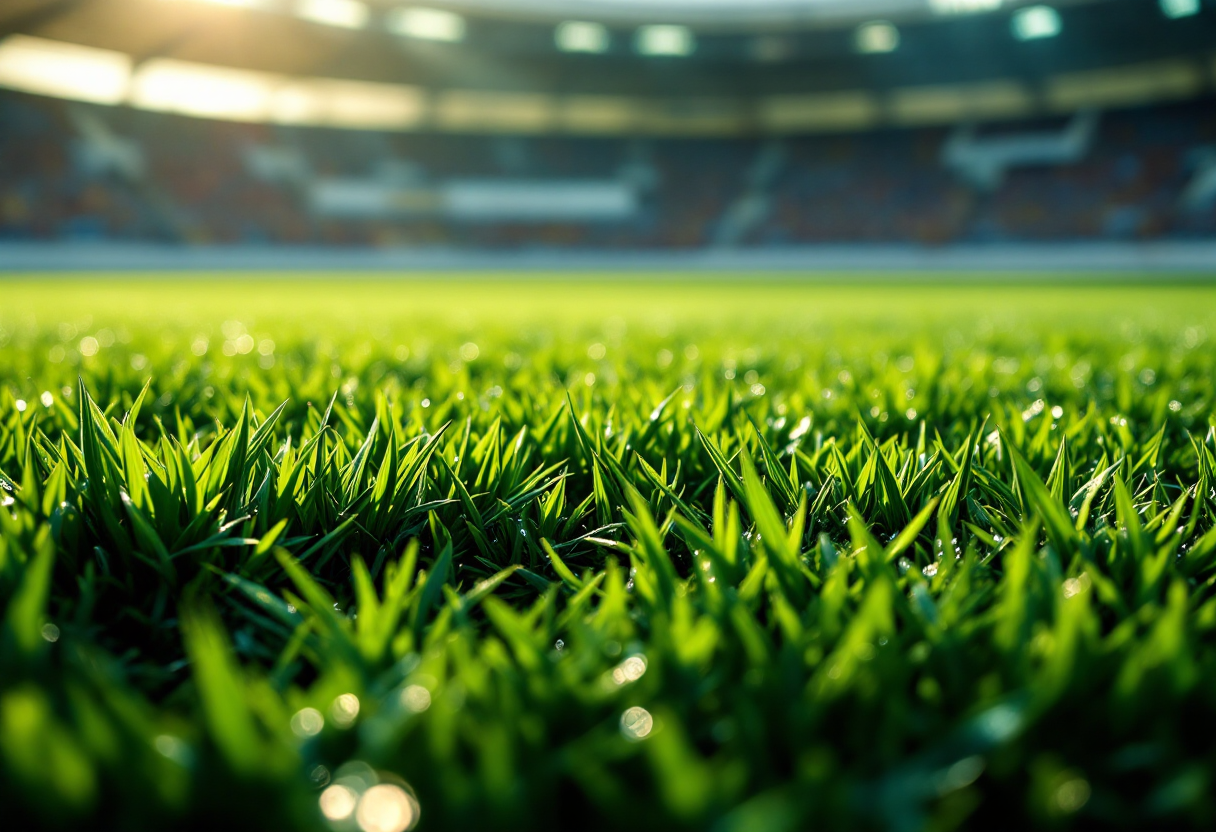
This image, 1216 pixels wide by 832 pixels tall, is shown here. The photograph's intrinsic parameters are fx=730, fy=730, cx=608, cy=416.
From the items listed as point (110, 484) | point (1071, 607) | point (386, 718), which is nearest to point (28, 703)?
point (386, 718)

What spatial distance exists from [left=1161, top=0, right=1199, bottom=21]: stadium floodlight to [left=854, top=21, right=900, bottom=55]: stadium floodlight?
6528 millimetres

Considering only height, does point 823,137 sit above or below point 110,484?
above

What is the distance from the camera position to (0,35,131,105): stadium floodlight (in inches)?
822

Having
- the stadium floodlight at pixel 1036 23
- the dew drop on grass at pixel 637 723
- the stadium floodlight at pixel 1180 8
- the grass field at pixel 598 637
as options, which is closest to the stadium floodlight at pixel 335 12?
the stadium floodlight at pixel 1036 23

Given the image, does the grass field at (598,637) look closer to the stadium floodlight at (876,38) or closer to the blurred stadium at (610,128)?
the blurred stadium at (610,128)

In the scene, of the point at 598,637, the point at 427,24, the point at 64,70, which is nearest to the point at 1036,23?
the point at 427,24

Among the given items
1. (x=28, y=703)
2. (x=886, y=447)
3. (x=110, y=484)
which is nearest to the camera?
(x=28, y=703)

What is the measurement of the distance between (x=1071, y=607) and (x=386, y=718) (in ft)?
1.42

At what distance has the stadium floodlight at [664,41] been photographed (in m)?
23.3

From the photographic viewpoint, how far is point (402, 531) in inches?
33.0

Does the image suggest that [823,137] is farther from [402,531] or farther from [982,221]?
[402,531]

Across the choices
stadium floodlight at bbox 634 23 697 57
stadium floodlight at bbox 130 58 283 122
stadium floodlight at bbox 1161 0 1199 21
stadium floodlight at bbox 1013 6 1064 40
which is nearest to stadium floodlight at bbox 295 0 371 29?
stadium floodlight at bbox 130 58 283 122

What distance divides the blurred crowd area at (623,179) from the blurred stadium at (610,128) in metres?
0.08

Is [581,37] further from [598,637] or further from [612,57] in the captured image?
[598,637]
